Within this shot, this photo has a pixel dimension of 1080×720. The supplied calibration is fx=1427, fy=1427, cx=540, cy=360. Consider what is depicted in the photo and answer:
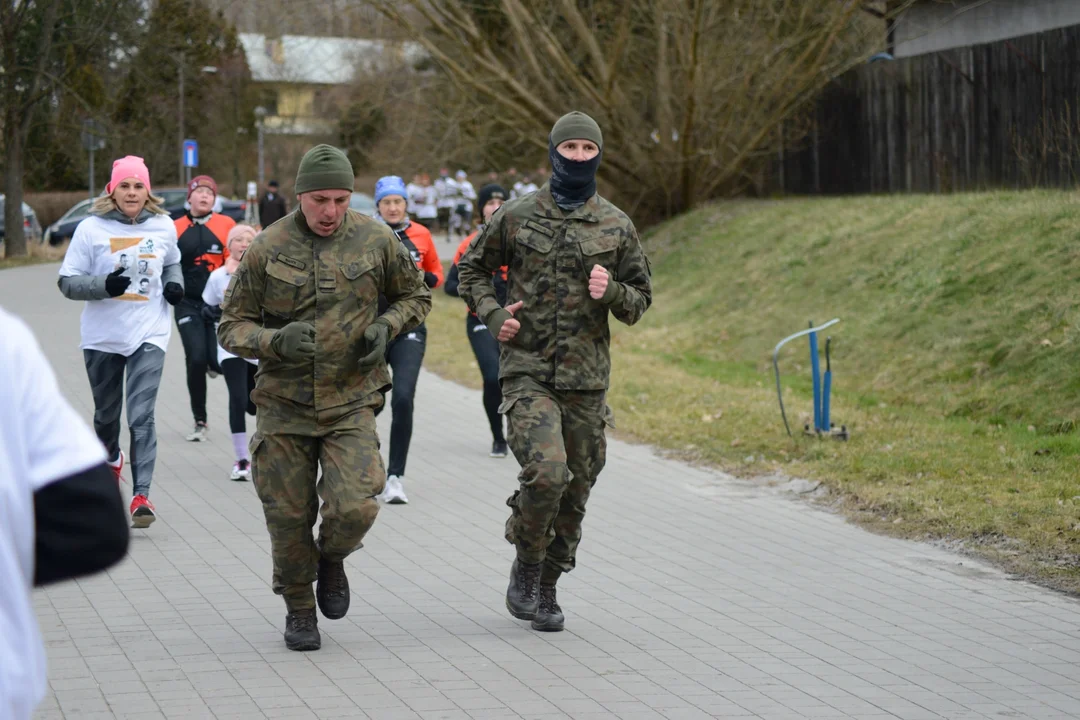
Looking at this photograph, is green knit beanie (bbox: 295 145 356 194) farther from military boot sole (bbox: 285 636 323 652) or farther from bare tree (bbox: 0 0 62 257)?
bare tree (bbox: 0 0 62 257)

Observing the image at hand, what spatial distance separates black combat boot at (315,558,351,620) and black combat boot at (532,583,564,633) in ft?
2.81

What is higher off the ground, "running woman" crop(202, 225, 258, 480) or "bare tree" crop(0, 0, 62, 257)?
"bare tree" crop(0, 0, 62, 257)

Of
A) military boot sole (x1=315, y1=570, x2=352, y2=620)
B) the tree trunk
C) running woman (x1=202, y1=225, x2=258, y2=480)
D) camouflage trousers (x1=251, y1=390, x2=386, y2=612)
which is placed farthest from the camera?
the tree trunk

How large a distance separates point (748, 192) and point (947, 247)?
1379 centimetres

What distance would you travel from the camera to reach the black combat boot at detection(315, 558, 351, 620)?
600cm

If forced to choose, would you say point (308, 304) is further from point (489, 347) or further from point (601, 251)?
point (489, 347)

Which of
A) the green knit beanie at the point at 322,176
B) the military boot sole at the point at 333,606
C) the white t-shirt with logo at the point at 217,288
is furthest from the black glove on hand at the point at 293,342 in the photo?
the white t-shirt with logo at the point at 217,288

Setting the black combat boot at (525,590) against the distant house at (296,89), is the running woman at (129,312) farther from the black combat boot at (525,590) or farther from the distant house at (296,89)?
the distant house at (296,89)

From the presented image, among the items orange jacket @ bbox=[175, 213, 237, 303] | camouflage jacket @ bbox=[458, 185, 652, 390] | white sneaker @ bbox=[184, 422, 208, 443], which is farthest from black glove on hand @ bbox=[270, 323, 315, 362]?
white sneaker @ bbox=[184, 422, 208, 443]

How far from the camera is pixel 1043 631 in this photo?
636 centimetres

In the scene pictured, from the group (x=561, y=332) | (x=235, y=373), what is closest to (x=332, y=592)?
(x=561, y=332)

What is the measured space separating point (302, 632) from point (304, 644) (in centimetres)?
5

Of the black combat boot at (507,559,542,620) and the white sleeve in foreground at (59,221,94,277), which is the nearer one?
the black combat boot at (507,559,542,620)

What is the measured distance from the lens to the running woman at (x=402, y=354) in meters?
9.11
